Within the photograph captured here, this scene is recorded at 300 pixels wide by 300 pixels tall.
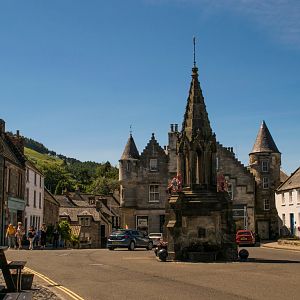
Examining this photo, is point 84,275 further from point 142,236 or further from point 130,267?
point 142,236

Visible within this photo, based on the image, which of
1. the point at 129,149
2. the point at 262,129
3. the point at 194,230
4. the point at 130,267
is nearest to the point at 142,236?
the point at 194,230

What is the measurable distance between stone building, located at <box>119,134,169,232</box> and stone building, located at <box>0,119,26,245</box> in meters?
15.0

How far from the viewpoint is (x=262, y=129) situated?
6044 cm

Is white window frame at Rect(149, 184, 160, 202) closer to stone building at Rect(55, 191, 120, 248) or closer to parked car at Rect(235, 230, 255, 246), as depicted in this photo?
stone building at Rect(55, 191, 120, 248)

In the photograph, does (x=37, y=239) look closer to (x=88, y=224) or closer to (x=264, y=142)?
(x=88, y=224)

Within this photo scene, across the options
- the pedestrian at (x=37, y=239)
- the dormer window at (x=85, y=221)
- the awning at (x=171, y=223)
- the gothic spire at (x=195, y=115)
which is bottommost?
the pedestrian at (x=37, y=239)

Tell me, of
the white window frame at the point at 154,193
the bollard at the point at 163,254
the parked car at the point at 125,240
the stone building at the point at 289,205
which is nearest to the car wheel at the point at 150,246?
the parked car at the point at 125,240

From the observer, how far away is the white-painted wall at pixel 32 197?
160 ft

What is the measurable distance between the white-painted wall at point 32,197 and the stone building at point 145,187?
30.3 ft

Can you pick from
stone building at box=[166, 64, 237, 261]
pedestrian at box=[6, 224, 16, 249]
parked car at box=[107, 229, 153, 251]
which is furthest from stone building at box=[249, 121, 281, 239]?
stone building at box=[166, 64, 237, 261]

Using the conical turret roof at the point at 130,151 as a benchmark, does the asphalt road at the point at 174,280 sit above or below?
below

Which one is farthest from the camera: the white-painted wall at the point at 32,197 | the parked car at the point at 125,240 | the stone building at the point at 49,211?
the stone building at the point at 49,211

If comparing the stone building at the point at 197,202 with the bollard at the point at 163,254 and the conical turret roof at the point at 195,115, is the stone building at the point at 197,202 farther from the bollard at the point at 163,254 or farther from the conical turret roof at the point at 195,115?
the bollard at the point at 163,254

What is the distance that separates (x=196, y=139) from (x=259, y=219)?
36.5 metres
